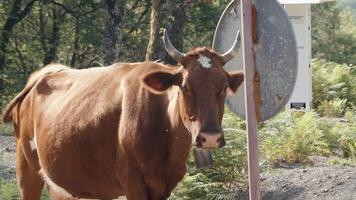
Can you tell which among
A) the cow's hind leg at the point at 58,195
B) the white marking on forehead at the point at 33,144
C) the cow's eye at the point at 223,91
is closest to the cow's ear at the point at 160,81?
the cow's eye at the point at 223,91

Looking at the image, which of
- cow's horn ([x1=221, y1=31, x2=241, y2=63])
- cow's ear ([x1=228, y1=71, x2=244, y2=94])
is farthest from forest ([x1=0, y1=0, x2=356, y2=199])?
cow's horn ([x1=221, y1=31, x2=241, y2=63])

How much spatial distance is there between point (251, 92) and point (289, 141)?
6.81 meters

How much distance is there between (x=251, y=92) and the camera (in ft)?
18.1

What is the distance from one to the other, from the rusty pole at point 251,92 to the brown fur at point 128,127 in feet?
2.93

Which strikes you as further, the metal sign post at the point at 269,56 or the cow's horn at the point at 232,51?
the cow's horn at the point at 232,51

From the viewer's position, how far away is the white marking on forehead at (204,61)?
6.61 meters

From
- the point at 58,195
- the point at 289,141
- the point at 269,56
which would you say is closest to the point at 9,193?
the point at 58,195

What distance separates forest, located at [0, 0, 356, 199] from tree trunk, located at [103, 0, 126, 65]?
0.03m

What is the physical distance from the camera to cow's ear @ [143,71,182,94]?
677 cm

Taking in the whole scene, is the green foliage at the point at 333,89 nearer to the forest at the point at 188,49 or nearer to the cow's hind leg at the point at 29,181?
the forest at the point at 188,49

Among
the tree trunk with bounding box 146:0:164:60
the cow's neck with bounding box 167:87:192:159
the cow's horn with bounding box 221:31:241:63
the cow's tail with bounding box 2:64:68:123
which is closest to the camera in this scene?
the cow's horn with bounding box 221:31:241:63

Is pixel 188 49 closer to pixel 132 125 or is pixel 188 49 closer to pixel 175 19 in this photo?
pixel 175 19

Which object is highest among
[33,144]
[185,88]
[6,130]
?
[185,88]

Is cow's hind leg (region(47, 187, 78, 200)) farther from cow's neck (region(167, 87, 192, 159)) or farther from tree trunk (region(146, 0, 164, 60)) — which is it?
tree trunk (region(146, 0, 164, 60))
